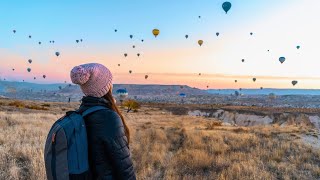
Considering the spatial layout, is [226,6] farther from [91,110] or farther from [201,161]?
[91,110]

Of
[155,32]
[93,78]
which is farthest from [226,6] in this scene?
[93,78]

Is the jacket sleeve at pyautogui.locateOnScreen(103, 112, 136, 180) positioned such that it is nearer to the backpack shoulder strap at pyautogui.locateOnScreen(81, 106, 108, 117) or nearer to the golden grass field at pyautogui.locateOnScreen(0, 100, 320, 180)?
the backpack shoulder strap at pyautogui.locateOnScreen(81, 106, 108, 117)

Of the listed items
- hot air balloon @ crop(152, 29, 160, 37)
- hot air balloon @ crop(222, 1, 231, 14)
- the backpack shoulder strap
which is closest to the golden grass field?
the backpack shoulder strap

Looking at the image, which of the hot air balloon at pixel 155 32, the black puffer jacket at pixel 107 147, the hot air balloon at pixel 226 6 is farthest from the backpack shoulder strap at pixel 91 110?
the hot air balloon at pixel 155 32

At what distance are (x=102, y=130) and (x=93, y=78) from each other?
54 centimetres

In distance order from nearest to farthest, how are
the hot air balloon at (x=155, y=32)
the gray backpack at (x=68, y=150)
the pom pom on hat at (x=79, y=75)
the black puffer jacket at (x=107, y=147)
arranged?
1. the gray backpack at (x=68, y=150)
2. the black puffer jacket at (x=107, y=147)
3. the pom pom on hat at (x=79, y=75)
4. the hot air balloon at (x=155, y=32)

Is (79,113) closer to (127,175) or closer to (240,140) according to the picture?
(127,175)

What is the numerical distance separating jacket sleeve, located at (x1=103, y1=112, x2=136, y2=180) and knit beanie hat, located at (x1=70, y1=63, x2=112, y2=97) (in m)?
0.34

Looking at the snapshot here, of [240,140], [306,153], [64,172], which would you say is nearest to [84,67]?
[64,172]

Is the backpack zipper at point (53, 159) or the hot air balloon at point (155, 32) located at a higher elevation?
the hot air balloon at point (155, 32)

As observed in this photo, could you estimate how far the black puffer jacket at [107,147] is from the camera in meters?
3.19

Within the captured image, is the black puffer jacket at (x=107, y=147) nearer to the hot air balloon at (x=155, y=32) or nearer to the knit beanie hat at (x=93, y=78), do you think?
the knit beanie hat at (x=93, y=78)

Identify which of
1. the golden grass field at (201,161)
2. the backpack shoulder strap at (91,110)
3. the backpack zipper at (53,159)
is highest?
the backpack shoulder strap at (91,110)

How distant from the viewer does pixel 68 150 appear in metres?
3.09
